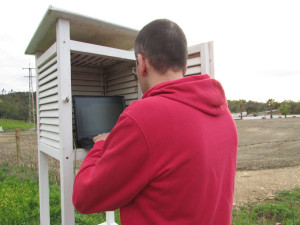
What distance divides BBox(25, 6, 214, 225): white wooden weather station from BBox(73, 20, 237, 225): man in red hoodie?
2.54ft

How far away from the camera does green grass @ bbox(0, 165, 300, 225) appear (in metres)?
3.48

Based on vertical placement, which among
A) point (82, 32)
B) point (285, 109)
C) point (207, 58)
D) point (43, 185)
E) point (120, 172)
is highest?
point (82, 32)

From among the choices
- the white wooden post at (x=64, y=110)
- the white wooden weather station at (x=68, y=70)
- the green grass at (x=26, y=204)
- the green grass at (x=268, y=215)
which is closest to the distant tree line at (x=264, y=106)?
the green grass at (x=268, y=215)

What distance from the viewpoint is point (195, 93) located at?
0.77 meters

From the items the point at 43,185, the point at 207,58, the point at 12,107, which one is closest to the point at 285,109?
the point at 12,107

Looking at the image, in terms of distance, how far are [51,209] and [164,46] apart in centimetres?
383

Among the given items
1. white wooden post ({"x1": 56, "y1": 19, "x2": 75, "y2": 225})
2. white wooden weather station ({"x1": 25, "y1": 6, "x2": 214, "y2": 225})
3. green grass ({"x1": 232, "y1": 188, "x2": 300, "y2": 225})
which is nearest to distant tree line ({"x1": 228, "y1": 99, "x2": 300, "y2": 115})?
green grass ({"x1": 232, "y1": 188, "x2": 300, "y2": 225})

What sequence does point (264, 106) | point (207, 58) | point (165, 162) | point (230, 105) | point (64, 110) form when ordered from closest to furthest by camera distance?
point (165, 162) < point (64, 110) < point (207, 58) < point (230, 105) < point (264, 106)

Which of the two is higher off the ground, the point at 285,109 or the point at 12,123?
the point at 285,109

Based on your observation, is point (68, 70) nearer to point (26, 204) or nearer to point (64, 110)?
point (64, 110)

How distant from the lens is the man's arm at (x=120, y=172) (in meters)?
0.70

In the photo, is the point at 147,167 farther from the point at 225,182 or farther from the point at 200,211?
the point at 225,182

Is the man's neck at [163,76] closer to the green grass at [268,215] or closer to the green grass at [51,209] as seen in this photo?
the green grass at [51,209]

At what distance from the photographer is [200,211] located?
29.1 inches
